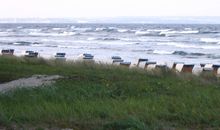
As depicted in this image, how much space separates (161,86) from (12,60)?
899cm

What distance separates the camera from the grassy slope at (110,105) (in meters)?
8.48

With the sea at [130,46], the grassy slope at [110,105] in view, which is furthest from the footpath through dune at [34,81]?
the sea at [130,46]

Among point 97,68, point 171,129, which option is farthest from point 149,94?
point 97,68

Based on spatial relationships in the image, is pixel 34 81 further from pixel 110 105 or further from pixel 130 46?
pixel 130 46

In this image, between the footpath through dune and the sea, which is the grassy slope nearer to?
the footpath through dune

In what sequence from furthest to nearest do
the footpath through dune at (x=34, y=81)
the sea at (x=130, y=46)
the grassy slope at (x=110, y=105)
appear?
the sea at (x=130, y=46), the footpath through dune at (x=34, y=81), the grassy slope at (x=110, y=105)

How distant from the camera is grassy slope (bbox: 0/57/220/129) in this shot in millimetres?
8484

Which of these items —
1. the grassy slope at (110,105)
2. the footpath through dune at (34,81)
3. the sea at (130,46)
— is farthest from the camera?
→ the sea at (130,46)

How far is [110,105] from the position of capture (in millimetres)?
9914

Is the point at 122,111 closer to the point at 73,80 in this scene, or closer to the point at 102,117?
the point at 102,117

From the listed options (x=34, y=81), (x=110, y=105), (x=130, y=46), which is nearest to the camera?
(x=110, y=105)

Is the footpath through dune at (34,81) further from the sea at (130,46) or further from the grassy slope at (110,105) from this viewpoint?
the sea at (130,46)

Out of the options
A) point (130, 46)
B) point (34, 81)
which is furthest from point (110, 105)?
point (130, 46)

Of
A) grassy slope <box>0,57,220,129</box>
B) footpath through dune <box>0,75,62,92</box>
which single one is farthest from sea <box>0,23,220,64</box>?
grassy slope <box>0,57,220,129</box>
